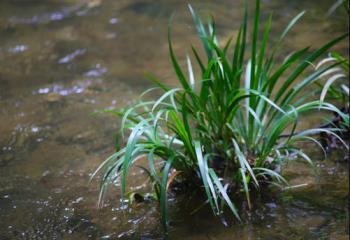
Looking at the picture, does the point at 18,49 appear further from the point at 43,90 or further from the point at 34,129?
the point at 34,129

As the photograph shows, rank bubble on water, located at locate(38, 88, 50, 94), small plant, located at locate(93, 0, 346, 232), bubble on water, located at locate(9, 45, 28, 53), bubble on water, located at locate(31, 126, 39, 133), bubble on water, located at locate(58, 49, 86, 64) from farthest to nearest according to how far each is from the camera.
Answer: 1. bubble on water, located at locate(9, 45, 28, 53)
2. bubble on water, located at locate(58, 49, 86, 64)
3. bubble on water, located at locate(38, 88, 50, 94)
4. bubble on water, located at locate(31, 126, 39, 133)
5. small plant, located at locate(93, 0, 346, 232)

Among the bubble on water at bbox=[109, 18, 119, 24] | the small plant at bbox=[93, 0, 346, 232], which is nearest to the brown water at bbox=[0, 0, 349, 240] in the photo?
the bubble on water at bbox=[109, 18, 119, 24]

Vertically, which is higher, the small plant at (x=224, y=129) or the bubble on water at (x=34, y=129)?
the small plant at (x=224, y=129)

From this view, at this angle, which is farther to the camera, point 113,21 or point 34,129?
point 113,21

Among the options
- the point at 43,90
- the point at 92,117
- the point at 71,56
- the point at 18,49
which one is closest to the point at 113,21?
the point at 71,56

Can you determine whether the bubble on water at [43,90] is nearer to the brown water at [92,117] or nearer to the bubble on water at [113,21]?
Result: the brown water at [92,117]

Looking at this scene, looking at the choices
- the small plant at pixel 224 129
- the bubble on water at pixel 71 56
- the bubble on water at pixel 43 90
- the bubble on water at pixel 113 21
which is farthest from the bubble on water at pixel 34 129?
the bubble on water at pixel 113 21

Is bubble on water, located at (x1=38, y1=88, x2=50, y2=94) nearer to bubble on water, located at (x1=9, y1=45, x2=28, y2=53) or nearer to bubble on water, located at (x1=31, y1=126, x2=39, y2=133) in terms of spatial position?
bubble on water, located at (x1=31, y1=126, x2=39, y2=133)

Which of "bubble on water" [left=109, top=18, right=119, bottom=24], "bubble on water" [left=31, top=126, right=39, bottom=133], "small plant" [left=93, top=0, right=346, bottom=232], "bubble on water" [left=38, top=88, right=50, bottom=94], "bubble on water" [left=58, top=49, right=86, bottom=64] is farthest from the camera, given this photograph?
"bubble on water" [left=109, top=18, right=119, bottom=24]
